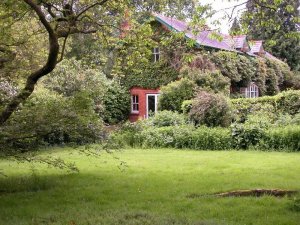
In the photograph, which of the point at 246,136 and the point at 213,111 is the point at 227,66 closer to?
the point at 213,111

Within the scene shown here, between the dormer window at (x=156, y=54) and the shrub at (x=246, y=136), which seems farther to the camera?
the dormer window at (x=156, y=54)

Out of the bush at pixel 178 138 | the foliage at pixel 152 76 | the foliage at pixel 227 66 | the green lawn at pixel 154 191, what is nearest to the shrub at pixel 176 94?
the foliage at pixel 152 76

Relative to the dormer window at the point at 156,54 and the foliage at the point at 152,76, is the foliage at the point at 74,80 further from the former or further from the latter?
the dormer window at the point at 156,54

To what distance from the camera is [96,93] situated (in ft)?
30.7

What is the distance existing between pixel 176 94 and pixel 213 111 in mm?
5436

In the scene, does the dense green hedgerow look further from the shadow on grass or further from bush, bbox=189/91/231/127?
the shadow on grass

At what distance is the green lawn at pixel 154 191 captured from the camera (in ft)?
21.9

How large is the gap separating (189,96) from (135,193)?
1660cm

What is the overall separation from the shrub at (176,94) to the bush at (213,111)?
4422 mm

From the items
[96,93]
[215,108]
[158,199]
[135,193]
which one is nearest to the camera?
[158,199]

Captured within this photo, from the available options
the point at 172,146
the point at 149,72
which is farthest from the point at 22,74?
the point at 149,72

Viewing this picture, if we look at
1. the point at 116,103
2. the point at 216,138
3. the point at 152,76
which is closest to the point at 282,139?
the point at 216,138

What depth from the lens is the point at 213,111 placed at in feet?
65.2

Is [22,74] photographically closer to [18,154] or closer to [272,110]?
[18,154]
